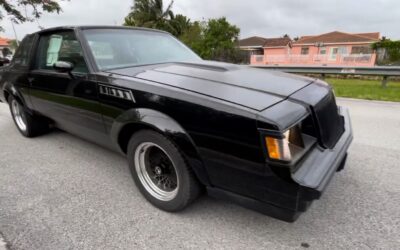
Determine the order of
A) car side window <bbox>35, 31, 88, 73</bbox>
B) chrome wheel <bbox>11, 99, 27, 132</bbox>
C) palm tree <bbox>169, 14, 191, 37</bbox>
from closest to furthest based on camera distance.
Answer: car side window <bbox>35, 31, 88, 73</bbox> → chrome wheel <bbox>11, 99, 27, 132</bbox> → palm tree <bbox>169, 14, 191, 37</bbox>

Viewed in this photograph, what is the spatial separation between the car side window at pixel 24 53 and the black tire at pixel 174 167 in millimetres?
2474

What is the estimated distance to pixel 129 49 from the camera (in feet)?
9.68

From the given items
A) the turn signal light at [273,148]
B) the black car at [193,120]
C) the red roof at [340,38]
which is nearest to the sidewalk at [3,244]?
the black car at [193,120]

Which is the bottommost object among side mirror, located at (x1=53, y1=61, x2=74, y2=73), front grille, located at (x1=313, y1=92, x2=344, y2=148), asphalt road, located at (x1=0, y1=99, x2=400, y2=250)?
asphalt road, located at (x1=0, y1=99, x2=400, y2=250)

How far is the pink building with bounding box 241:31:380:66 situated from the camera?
23.7 meters

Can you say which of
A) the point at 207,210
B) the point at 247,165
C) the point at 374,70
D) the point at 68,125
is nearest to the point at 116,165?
the point at 68,125

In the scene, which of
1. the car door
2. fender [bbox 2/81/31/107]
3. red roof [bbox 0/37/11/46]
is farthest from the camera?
red roof [bbox 0/37/11/46]

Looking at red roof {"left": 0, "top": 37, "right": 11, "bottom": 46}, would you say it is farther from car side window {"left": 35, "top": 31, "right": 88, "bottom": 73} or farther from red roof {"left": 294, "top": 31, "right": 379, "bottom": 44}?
car side window {"left": 35, "top": 31, "right": 88, "bottom": 73}

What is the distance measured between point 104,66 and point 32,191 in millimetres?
1456

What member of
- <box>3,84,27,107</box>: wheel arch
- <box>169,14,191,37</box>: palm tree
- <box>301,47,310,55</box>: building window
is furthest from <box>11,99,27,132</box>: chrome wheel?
<box>301,47,310,55</box>: building window

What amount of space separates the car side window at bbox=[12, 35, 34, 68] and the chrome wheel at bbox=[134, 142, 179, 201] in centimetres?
251

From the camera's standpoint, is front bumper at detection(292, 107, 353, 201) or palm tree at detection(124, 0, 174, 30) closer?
front bumper at detection(292, 107, 353, 201)

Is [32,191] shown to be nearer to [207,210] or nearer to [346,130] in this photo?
[207,210]

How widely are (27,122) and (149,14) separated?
103ft
